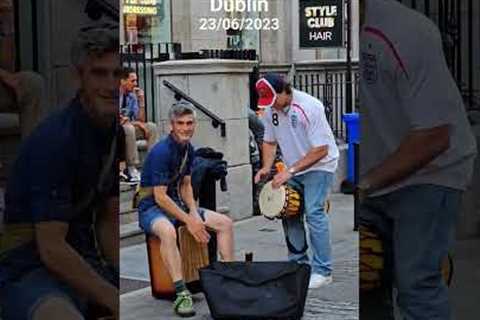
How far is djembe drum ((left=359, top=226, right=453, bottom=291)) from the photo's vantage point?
2.00 meters

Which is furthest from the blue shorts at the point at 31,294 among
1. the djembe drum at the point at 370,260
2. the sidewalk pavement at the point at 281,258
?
the sidewalk pavement at the point at 281,258

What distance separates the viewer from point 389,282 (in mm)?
1984

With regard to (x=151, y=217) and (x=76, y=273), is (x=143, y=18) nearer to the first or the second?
(x=151, y=217)

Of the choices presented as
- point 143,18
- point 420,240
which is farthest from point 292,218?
point 420,240

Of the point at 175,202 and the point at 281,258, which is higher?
the point at 175,202

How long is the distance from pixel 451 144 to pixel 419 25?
261 millimetres

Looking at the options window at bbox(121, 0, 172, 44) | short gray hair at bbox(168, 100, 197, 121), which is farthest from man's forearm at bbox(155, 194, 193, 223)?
window at bbox(121, 0, 172, 44)

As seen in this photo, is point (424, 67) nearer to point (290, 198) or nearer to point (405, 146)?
point (405, 146)

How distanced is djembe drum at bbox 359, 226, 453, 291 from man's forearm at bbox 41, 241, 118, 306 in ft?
1.86

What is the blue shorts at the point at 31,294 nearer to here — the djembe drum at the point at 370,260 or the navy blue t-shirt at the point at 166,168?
the djembe drum at the point at 370,260

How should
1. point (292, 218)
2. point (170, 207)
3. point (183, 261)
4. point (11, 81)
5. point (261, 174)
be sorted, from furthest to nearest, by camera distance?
point (183, 261) < point (292, 218) < point (261, 174) < point (170, 207) < point (11, 81)

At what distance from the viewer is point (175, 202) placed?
3.00m

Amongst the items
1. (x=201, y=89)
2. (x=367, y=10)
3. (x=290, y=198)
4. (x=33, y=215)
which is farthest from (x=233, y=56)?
Answer: (x=33, y=215)

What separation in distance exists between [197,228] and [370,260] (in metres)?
1.16
